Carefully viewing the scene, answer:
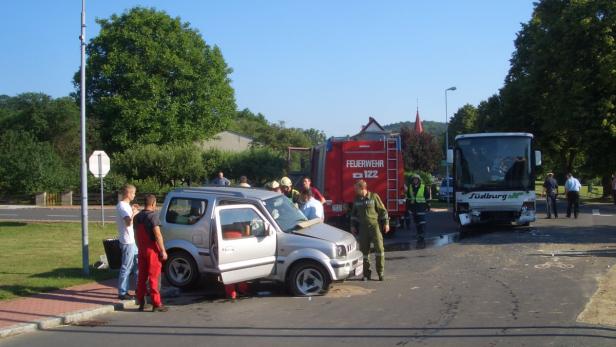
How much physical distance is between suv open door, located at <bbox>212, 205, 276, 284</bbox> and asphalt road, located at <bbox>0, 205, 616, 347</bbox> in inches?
19.2

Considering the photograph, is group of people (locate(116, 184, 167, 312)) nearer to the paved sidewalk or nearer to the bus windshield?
the paved sidewalk

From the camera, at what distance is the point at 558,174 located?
75.2 metres

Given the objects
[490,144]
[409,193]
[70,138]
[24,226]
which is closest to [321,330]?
[409,193]

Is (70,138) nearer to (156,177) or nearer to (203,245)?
(156,177)

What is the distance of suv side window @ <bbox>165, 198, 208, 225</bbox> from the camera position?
1130 centimetres

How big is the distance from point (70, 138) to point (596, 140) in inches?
1600

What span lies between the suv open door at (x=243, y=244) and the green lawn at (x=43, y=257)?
11.1 feet

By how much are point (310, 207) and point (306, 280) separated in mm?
2271

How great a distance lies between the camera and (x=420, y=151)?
198 ft

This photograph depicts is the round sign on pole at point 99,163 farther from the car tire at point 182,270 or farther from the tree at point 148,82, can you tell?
the tree at point 148,82

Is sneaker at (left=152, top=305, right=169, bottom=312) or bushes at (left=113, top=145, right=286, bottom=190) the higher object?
bushes at (left=113, top=145, right=286, bottom=190)

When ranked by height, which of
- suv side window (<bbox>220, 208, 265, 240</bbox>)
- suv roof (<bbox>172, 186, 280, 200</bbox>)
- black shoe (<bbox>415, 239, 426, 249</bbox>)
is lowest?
black shoe (<bbox>415, 239, 426, 249</bbox>)

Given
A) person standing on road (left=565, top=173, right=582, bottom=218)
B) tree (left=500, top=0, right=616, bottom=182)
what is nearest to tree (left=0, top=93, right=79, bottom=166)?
tree (left=500, top=0, right=616, bottom=182)

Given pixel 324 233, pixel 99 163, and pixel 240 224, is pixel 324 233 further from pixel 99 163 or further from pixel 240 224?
pixel 99 163
